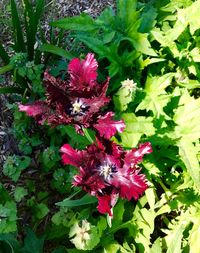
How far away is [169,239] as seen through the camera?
221cm

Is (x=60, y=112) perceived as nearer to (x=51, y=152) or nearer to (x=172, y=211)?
(x=51, y=152)

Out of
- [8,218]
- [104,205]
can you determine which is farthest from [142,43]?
[8,218]

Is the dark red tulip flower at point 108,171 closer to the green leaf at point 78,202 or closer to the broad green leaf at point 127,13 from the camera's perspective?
the green leaf at point 78,202

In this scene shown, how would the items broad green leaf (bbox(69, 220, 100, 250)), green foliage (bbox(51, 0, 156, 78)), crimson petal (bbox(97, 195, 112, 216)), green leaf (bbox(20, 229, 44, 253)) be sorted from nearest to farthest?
1. crimson petal (bbox(97, 195, 112, 216))
2. broad green leaf (bbox(69, 220, 100, 250))
3. green leaf (bbox(20, 229, 44, 253))
4. green foliage (bbox(51, 0, 156, 78))

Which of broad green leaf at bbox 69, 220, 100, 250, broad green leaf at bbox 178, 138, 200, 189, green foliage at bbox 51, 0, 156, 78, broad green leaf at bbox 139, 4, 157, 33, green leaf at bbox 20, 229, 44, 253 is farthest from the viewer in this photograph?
broad green leaf at bbox 139, 4, 157, 33

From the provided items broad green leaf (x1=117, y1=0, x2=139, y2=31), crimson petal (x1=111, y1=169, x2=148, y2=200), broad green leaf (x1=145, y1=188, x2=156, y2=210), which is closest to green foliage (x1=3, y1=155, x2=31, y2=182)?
broad green leaf (x1=145, y1=188, x2=156, y2=210)

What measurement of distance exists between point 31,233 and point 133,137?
651 millimetres

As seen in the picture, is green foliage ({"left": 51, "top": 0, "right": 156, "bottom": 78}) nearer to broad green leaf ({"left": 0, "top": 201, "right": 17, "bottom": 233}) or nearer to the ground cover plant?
the ground cover plant

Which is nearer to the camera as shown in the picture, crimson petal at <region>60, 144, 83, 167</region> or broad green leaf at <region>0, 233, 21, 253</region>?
crimson petal at <region>60, 144, 83, 167</region>

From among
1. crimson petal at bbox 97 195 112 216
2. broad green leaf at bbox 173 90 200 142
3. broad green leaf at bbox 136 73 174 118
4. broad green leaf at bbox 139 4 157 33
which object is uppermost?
broad green leaf at bbox 139 4 157 33

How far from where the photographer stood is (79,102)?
1.85 m

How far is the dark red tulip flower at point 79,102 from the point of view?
69.7 inches

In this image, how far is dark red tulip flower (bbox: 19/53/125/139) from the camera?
5.81 ft

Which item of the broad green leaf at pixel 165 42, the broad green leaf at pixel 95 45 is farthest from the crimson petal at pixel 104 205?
the broad green leaf at pixel 165 42
